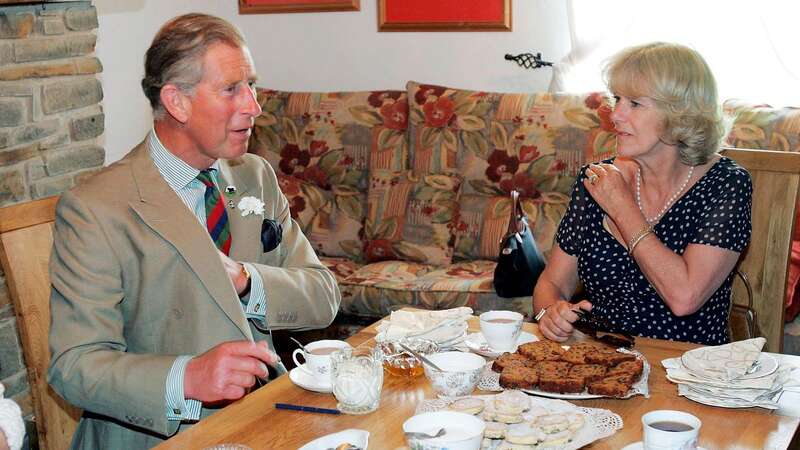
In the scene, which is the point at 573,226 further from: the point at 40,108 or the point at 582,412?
the point at 40,108

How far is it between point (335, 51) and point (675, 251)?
9.03ft

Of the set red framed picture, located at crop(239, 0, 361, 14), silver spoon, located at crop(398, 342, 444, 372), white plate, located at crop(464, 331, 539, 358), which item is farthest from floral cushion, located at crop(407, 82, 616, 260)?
silver spoon, located at crop(398, 342, 444, 372)

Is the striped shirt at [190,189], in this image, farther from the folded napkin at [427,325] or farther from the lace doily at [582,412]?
the lace doily at [582,412]

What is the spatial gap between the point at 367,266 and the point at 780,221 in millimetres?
1882

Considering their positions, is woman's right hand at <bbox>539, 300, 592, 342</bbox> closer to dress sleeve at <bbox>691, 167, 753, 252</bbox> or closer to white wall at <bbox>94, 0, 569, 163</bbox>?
dress sleeve at <bbox>691, 167, 753, 252</bbox>

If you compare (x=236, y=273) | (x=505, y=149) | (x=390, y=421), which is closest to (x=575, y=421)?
(x=390, y=421)

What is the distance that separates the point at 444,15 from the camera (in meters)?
4.34

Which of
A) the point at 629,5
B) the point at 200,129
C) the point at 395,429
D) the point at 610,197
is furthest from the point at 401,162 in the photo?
the point at 395,429

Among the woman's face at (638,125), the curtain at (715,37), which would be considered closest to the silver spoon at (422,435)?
the woman's face at (638,125)

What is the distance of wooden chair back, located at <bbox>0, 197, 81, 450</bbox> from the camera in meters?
1.79

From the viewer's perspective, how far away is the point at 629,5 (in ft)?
13.1

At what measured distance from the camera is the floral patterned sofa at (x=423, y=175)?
12.0 feet

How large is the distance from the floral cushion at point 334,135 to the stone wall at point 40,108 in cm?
95

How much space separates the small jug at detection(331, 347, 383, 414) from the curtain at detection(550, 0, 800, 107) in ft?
8.56
